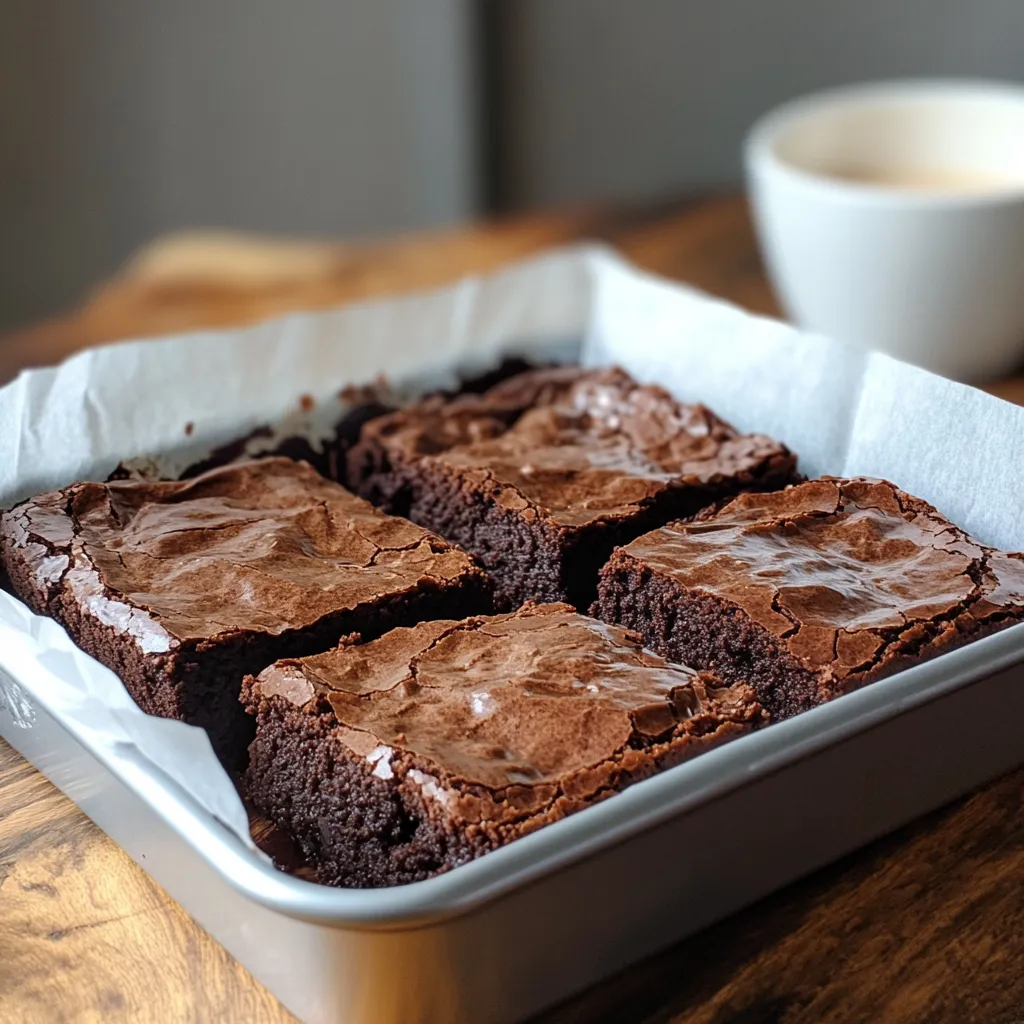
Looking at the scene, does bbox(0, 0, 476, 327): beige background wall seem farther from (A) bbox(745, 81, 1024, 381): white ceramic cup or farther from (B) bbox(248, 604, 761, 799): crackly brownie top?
(B) bbox(248, 604, 761, 799): crackly brownie top

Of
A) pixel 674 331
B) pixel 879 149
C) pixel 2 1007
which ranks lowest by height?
pixel 2 1007

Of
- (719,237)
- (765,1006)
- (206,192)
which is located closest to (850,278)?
(719,237)

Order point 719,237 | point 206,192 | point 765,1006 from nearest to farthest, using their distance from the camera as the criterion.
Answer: point 765,1006, point 719,237, point 206,192

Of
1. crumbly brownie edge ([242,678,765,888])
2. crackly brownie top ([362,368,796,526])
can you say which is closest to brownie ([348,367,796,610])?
crackly brownie top ([362,368,796,526])

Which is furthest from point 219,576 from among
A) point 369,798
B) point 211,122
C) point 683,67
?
point 211,122

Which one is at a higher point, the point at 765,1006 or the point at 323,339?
the point at 323,339

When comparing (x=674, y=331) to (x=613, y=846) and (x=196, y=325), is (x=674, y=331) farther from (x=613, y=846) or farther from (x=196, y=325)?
(x=613, y=846)

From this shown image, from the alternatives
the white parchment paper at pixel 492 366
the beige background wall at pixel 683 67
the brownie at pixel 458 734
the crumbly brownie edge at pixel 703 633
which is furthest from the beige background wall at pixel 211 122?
the brownie at pixel 458 734

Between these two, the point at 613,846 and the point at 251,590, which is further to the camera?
the point at 251,590
